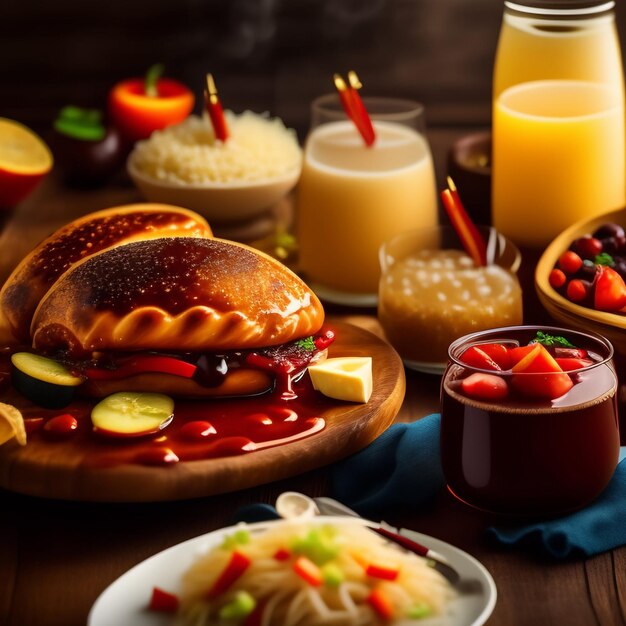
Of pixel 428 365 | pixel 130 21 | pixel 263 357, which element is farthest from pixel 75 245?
pixel 130 21

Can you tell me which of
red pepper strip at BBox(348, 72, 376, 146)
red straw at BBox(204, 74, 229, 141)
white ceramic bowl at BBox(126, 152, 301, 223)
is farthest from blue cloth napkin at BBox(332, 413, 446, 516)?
red straw at BBox(204, 74, 229, 141)

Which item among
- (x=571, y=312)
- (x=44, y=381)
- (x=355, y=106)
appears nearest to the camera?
(x=44, y=381)

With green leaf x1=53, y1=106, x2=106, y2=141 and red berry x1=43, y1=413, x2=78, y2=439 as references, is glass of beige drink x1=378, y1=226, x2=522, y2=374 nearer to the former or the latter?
red berry x1=43, y1=413, x2=78, y2=439

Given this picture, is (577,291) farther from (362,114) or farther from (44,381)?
(44,381)

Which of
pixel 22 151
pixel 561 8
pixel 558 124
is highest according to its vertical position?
pixel 561 8

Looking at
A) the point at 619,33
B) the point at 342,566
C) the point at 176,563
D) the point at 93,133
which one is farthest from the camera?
the point at 619,33

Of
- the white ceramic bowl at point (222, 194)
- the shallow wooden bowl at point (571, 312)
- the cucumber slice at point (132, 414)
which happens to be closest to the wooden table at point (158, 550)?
the cucumber slice at point (132, 414)

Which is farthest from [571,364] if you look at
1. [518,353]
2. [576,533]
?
[576,533]

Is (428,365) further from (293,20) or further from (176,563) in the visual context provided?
(293,20)
